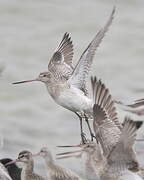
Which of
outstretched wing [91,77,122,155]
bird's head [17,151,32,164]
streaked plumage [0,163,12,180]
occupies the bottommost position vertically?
streaked plumage [0,163,12,180]

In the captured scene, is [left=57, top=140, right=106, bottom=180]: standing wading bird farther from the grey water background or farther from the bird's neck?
the grey water background

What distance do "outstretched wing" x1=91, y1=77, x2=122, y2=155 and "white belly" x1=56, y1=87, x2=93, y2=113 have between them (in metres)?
1.12

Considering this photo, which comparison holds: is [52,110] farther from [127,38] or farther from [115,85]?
[127,38]

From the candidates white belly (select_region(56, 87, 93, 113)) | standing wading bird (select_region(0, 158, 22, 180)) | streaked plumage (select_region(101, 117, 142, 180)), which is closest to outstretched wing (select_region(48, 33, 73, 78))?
white belly (select_region(56, 87, 93, 113))

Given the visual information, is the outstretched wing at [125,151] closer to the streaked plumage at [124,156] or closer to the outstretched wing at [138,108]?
the streaked plumage at [124,156]

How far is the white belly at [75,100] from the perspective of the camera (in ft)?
41.9

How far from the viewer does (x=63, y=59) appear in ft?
46.8

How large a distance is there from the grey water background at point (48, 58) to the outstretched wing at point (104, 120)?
1.86 metres

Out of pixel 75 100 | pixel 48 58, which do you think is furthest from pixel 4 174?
pixel 48 58

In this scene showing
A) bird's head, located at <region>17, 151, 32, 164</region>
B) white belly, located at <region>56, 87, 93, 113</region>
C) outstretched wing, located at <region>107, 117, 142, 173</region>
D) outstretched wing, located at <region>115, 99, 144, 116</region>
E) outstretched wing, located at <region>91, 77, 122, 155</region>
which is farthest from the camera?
outstretched wing, located at <region>115, 99, 144, 116</region>

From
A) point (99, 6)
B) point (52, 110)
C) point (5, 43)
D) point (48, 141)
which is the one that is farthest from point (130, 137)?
point (99, 6)

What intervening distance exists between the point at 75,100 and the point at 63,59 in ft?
4.89

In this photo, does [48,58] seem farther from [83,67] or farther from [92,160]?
[92,160]

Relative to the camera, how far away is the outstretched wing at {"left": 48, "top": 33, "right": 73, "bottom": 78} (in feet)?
46.2
